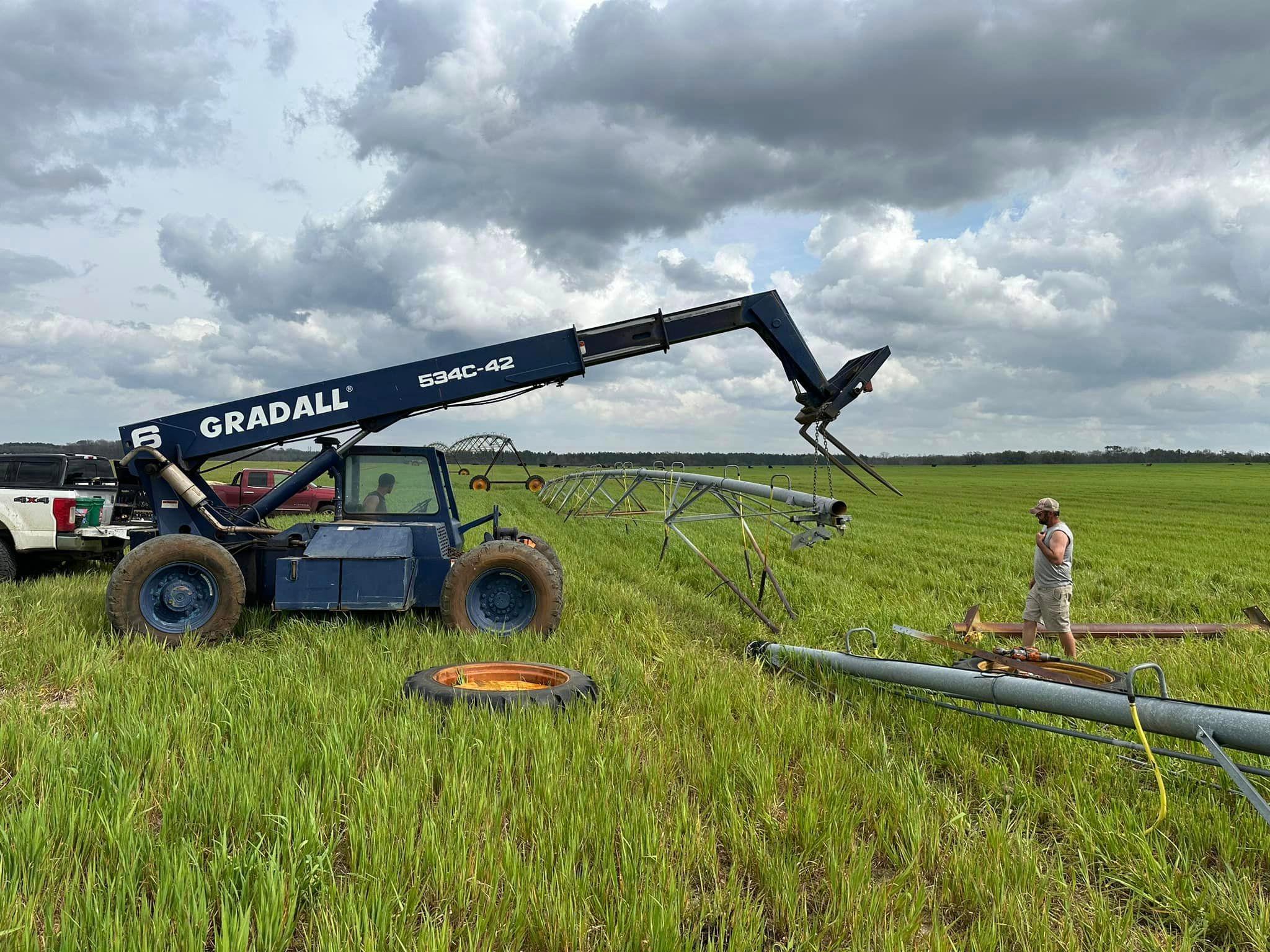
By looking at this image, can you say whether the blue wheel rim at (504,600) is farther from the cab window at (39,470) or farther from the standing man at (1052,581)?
the cab window at (39,470)

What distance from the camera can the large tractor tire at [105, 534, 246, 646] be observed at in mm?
6430

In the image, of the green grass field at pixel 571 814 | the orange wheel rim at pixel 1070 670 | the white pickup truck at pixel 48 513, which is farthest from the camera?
the white pickup truck at pixel 48 513

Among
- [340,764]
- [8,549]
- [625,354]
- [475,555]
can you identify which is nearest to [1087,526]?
[625,354]

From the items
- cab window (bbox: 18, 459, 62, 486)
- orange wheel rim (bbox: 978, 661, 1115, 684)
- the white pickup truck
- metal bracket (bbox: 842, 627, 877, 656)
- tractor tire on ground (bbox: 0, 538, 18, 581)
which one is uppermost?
cab window (bbox: 18, 459, 62, 486)

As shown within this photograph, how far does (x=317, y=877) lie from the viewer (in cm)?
270

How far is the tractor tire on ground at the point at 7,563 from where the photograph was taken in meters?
9.69

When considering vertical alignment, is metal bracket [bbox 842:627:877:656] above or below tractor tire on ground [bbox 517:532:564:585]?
below

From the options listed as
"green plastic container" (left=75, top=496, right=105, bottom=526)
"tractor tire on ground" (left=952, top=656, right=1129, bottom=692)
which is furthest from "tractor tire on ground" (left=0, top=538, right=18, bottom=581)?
"tractor tire on ground" (left=952, top=656, right=1129, bottom=692)

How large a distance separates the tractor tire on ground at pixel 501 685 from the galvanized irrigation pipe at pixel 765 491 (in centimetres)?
363

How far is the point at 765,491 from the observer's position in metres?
10.0

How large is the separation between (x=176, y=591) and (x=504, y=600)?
122 inches

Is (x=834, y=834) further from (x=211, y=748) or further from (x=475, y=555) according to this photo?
(x=475, y=555)

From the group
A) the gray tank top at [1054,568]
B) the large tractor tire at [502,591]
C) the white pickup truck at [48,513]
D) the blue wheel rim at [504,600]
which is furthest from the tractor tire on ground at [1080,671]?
the white pickup truck at [48,513]

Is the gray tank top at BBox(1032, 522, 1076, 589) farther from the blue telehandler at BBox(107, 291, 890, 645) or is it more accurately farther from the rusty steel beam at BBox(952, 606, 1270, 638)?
the blue telehandler at BBox(107, 291, 890, 645)
